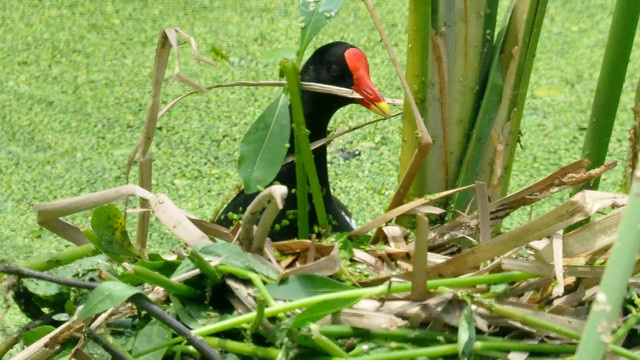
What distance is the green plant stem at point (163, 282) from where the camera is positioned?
82 centimetres

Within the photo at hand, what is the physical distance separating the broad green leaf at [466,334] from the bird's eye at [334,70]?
0.75m

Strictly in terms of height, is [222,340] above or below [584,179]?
below

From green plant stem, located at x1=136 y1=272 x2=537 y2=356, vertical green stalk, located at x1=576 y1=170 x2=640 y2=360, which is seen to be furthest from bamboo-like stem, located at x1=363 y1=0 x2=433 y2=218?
vertical green stalk, located at x1=576 y1=170 x2=640 y2=360

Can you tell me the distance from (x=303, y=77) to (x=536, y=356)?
0.81 metres

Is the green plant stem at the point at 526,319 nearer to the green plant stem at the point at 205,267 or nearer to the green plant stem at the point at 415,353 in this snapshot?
the green plant stem at the point at 415,353

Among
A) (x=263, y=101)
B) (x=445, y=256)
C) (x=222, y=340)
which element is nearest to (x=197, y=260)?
(x=222, y=340)

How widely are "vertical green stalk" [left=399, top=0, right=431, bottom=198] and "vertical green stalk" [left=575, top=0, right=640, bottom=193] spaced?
0.20 metres

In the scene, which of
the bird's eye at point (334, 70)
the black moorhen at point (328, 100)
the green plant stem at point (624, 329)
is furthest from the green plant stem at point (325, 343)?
the bird's eye at point (334, 70)

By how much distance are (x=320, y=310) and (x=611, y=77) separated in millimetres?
473

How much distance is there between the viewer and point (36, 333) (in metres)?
0.85

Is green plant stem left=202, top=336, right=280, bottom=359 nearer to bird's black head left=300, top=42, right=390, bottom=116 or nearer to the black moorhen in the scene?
the black moorhen

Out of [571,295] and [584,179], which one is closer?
[571,295]

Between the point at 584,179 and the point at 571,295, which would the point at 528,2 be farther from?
the point at 571,295

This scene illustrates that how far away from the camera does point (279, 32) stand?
2.32 meters
